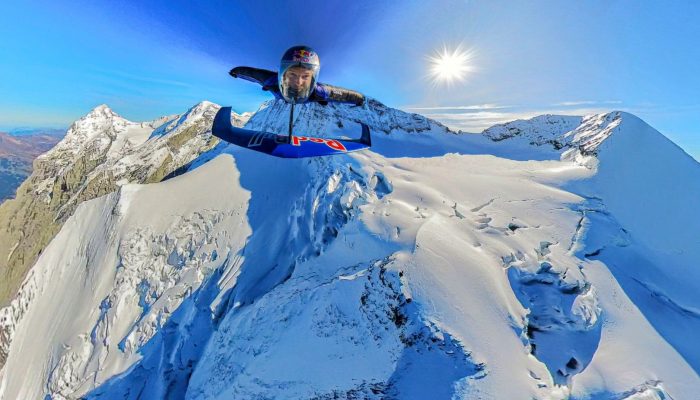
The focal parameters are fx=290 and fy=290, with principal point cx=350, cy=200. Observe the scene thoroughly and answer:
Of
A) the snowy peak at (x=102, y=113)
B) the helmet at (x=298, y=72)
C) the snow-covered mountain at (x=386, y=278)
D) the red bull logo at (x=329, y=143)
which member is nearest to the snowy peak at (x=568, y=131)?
the snow-covered mountain at (x=386, y=278)

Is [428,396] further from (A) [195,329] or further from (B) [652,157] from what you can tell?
(B) [652,157]

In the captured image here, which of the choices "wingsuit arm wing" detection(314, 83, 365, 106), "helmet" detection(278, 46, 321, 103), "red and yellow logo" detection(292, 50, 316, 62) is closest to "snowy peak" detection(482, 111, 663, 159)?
"wingsuit arm wing" detection(314, 83, 365, 106)

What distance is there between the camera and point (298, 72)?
1019 centimetres

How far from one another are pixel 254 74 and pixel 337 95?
363cm

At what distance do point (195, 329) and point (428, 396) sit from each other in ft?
72.0

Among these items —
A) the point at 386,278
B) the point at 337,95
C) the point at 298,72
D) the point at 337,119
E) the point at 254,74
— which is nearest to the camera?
the point at 298,72

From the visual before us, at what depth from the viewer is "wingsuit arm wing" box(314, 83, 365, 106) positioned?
12055 mm

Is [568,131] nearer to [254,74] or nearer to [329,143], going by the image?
[329,143]

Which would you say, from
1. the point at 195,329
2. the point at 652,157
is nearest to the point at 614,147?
the point at 652,157

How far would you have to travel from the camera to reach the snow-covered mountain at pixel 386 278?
42.9 ft

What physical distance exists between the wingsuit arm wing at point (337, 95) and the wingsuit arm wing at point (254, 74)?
2080 millimetres

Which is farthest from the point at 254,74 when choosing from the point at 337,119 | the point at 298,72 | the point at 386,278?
the point at 337,119

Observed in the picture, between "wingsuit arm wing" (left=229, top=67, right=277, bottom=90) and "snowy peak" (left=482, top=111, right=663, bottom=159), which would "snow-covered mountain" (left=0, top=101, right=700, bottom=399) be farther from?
"wingsuit arm wing" (left=229, top=67, right=277, bottom=90)

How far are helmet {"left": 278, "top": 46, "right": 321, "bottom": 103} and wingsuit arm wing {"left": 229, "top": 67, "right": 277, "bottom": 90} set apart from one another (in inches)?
70.5
